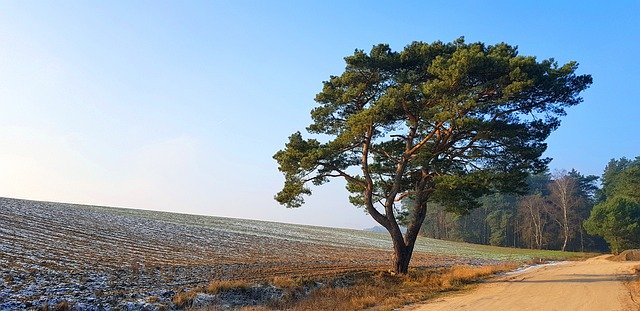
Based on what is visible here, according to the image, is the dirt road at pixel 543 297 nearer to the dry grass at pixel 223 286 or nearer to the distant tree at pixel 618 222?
the dry grass at pixel 223 286

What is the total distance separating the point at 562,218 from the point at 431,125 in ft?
240

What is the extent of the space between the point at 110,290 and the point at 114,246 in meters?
14.1

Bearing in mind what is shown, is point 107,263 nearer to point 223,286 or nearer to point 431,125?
point 223,286

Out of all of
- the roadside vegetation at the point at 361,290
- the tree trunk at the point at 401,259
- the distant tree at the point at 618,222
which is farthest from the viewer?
the distant tree at the point at 618,222

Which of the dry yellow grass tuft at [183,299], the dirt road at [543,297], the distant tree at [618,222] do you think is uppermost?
→ the distant tree at [618,222]

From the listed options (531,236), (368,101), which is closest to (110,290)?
(368,101)

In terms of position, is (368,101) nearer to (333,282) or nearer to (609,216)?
(333,282)

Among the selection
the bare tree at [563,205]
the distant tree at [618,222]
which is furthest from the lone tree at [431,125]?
the bare tree at [563,205]

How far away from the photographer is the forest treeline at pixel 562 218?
190 ft

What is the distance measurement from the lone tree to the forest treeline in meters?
33.3

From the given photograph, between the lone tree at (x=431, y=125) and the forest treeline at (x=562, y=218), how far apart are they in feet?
109

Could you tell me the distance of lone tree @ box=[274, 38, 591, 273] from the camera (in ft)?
69.7

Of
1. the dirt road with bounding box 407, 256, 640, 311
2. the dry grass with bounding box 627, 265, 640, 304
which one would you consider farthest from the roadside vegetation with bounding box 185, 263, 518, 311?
the dry grass with bounding box 627, 265, 640, 304

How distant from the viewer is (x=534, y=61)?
20938 mm
